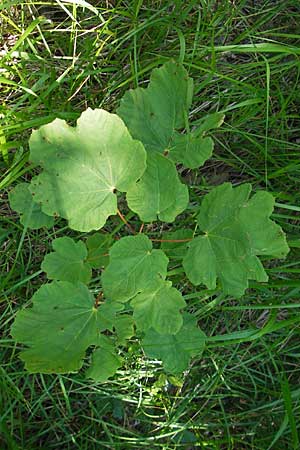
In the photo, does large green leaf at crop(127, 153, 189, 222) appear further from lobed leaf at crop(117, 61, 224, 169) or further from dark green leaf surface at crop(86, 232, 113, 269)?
dark green leaf surface at crop(86, 232, 113, 269)

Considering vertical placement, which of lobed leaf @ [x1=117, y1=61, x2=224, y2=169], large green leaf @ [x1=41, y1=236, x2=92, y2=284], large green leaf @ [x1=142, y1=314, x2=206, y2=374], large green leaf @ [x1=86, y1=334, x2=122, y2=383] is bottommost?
large green leaf @ [x1=142, y1=314, x2=206, y2=374]

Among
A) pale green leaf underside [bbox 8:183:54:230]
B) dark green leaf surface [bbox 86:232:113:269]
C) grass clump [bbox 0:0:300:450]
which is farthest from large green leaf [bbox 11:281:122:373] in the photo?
grass clump [bbox 0:0:300:450]

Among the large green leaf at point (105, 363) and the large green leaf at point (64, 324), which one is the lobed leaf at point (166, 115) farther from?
the large green leaf at point (105, 363)

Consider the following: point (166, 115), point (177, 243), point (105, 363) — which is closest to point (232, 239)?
point (177, 243)

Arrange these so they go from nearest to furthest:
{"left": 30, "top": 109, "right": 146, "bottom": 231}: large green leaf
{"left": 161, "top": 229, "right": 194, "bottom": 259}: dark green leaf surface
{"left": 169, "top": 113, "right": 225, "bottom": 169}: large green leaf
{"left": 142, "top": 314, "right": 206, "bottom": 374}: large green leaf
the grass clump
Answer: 1. {"left": 30, "top": 109, "right": 146, "bottom": 231}: large green leaf
2. {"left": 169, "top": 113, "right": 225, "bottom": 169}: large green leaf
3. {"left": 161, "top": 229, "right": 194, "bottom": 259}: dark green leaf surface
4. {"left": 142, "top": 314, "right": 206, "bottom": 374}: large green leaf
5. the grass clump

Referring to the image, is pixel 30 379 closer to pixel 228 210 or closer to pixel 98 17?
pixel 228 210

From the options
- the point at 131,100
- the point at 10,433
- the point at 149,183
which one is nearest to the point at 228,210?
the point at 149,183
